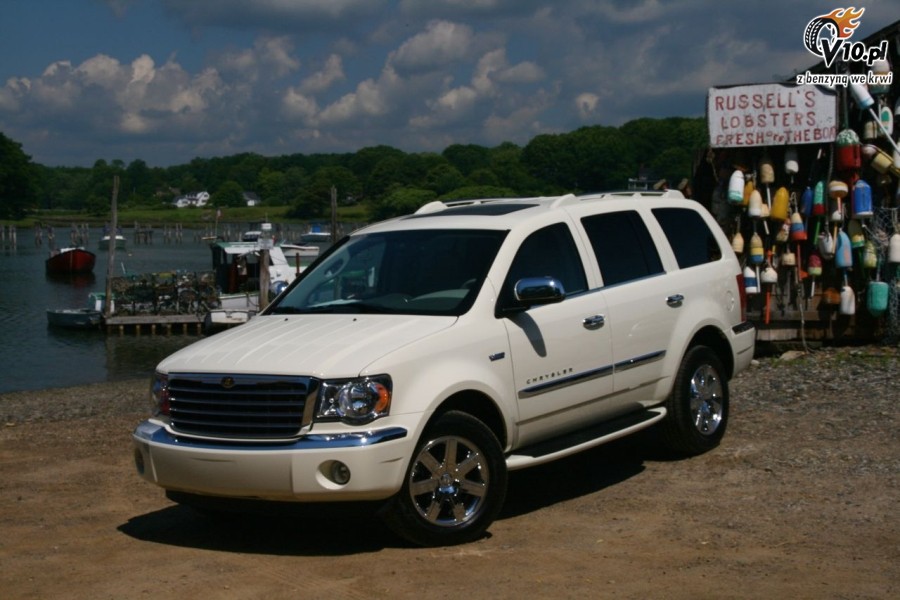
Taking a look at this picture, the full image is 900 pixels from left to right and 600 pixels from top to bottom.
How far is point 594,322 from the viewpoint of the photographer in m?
7.84

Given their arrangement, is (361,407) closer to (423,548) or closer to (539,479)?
(423,548)

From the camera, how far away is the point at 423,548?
21.7ft

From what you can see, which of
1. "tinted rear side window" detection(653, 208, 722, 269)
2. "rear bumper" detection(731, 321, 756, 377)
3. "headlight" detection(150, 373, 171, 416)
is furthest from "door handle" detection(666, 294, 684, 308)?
"headlight" detection(150, 373, 171, 416)

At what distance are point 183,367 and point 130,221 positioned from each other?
6764 inches

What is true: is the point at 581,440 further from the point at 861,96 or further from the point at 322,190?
the point at 322,190

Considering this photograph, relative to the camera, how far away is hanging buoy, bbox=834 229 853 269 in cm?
1386

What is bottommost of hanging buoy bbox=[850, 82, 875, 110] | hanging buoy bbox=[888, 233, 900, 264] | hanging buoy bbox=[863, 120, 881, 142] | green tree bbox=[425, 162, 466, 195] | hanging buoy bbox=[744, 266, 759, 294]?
hanging buoy bbox=[744, 266, 759, 294]

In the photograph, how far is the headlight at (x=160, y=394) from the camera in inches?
271

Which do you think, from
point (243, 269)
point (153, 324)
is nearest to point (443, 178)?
point (243, 269)

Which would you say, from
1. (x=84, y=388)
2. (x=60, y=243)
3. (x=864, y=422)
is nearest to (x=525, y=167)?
(x=84, y=388)

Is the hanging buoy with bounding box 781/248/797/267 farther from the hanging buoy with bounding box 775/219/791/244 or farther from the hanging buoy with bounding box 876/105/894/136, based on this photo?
the hanging buoy with bounding box 876/105/894/136

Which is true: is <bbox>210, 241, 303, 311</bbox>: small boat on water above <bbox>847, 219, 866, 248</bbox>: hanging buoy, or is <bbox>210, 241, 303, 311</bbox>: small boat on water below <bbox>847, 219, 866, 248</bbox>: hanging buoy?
below

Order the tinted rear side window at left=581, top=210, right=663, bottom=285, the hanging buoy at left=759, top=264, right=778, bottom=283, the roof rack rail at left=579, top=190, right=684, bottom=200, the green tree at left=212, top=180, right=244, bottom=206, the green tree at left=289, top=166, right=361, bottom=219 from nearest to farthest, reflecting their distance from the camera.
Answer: the tinted rear side window at left=581, top=210, right=663, bottom=285
the roof rack rail at left=579, top=190, right=684, bottom=200
the hanging buoy at left=759, top=264, right=778, bottom=283
the green tree at left=289, top=166, right=361, bottom=219
the green tree at left=212, top=180, right=244, bottom=206

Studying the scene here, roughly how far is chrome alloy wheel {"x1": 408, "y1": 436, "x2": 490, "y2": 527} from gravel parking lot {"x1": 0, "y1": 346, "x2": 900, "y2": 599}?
21cm
